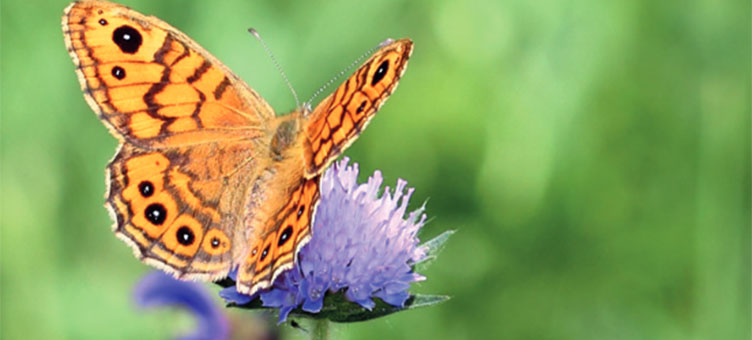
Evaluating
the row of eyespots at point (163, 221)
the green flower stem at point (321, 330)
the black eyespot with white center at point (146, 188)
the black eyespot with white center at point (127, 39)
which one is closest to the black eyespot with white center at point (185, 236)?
the row of eyespots at point (163, 221)

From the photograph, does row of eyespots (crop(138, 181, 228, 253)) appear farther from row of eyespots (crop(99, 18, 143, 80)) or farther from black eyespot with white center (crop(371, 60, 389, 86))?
black eyespot with white center (crop(371, 60, 389, 86))

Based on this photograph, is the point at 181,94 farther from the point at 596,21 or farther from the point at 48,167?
the point at 596,21

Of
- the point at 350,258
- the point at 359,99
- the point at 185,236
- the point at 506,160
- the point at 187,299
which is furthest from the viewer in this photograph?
the point at 506,160

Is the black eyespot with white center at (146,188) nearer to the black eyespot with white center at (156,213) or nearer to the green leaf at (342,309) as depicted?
the black eyespot with white center at (156,213)

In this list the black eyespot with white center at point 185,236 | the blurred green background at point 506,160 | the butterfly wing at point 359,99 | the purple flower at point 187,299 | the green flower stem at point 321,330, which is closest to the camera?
the butterfly wing at point 359,99

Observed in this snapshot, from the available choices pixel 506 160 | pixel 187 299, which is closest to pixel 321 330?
pixel 187 299

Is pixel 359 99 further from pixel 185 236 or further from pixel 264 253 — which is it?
pixel 185 236

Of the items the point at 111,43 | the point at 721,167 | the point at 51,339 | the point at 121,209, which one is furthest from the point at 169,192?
the point at 721,167
